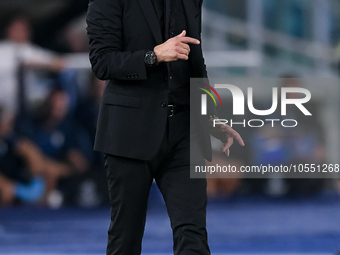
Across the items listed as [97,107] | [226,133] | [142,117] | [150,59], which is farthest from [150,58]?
[97,107]

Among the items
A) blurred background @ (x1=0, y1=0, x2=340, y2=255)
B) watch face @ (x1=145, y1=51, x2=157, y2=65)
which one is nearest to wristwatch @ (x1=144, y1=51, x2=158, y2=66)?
watch face @ (x1=145, y1=51, x2=157, y2=65)

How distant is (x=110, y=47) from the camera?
2217 mm

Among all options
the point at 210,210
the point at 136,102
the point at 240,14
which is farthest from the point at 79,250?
the point at 240,14

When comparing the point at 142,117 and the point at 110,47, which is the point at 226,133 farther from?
the point at 110,47

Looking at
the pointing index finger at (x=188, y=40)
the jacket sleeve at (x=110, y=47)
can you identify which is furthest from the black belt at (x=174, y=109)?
the pointing index finger at (x=188, y=40)

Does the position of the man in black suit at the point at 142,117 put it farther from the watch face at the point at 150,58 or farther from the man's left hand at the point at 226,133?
the man's left hand at the point at 226,133

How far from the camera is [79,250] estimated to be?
4223 mm

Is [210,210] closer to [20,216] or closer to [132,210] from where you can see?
[20,216]

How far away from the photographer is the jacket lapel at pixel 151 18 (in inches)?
87.6

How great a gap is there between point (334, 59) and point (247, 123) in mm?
1138

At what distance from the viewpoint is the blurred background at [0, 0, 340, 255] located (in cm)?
564

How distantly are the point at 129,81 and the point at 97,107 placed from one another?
354 cm

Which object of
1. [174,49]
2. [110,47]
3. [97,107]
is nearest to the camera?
[174,49]

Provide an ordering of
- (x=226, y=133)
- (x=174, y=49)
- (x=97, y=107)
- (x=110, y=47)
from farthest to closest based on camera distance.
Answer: (x=97, y=107), (x=226, y=133), (x=110, y=47), (x=174, y=49)
